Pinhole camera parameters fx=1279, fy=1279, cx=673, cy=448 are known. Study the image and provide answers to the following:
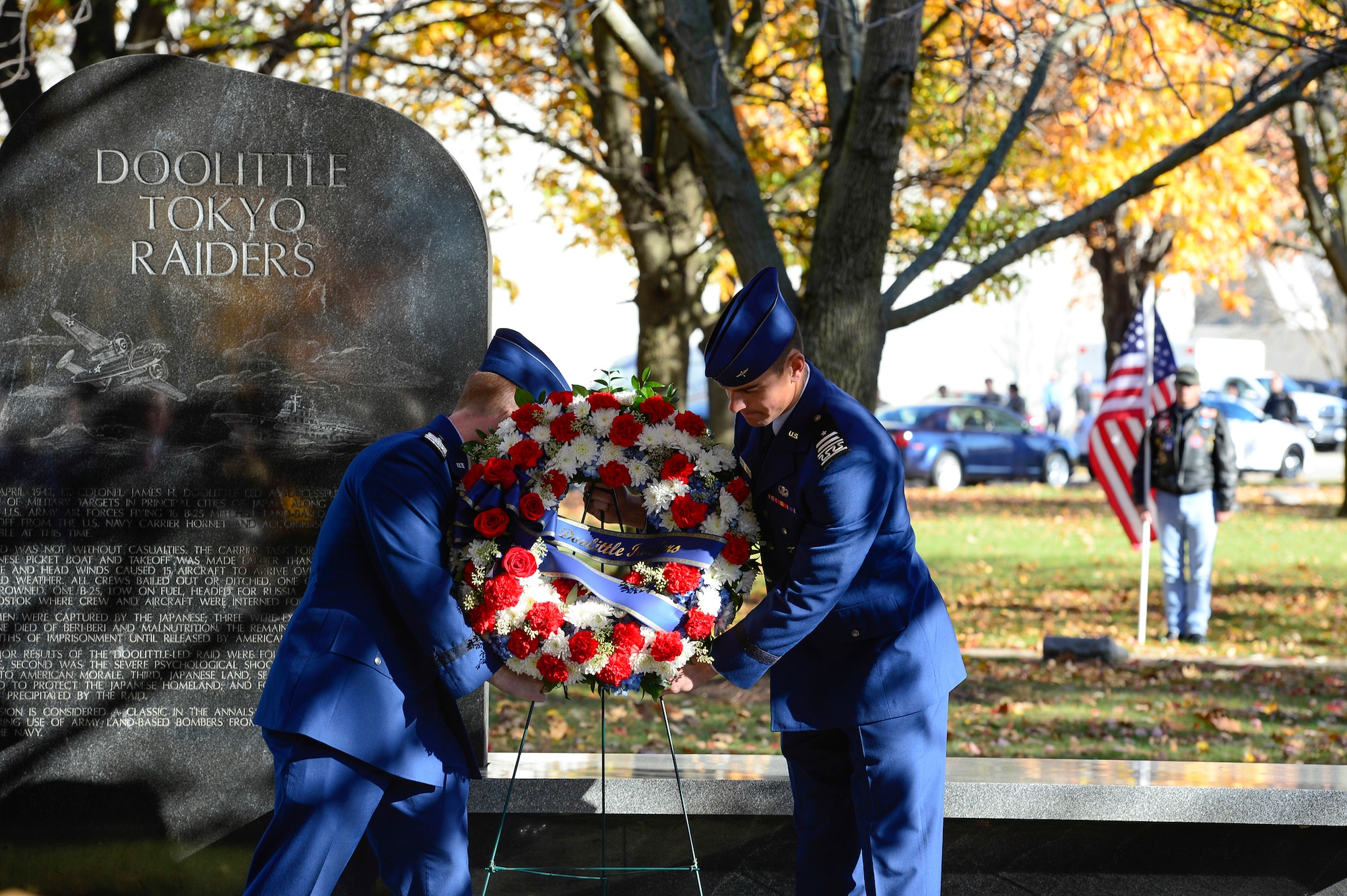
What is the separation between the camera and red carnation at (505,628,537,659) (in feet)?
11.5

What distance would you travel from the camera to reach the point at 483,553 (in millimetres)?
3494

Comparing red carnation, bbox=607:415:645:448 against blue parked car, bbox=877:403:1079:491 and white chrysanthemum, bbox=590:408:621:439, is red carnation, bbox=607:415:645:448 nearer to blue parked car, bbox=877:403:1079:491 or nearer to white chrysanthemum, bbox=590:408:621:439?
white chrysanthemum, bbox=590:408:621:439

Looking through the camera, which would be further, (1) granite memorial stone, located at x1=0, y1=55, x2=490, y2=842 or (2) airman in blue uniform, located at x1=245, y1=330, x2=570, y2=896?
(1) granite memorial stone, located at x1=0, y1=55, x2=490, y2=842

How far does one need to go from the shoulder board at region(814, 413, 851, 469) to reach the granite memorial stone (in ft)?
6.38

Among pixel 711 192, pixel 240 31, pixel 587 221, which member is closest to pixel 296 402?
pixel 711 192

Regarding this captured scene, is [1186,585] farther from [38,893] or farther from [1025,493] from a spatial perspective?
[1025,493]

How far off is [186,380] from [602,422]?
84.4 inches

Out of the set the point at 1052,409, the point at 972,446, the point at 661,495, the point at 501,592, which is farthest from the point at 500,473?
the point at 1052,409

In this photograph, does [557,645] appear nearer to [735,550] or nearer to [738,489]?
[735,550]

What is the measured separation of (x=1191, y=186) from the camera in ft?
50.9

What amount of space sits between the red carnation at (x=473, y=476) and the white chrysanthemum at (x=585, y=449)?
274mm

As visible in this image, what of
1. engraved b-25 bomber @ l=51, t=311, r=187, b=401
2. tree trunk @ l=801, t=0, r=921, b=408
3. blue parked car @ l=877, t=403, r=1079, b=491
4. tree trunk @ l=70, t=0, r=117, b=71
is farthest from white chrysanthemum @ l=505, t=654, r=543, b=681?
blue parked car @ l=877, t=403, r=1079, b=491

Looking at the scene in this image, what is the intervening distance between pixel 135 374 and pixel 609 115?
23.4 ft

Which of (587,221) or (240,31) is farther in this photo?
(587,221)
